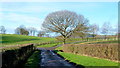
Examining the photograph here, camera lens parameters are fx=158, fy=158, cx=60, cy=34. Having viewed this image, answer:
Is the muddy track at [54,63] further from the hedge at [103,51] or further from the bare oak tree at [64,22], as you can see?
the bare oak tree at [64,22]

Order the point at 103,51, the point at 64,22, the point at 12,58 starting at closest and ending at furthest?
1. the point at 12,58
2. the point at 103,51
3. the point at 64,22

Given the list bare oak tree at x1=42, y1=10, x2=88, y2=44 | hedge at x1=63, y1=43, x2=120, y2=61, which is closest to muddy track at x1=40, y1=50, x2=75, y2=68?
hedge at x1=63, y1=43, x2=120, y2=61

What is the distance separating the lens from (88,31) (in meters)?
Answer: 50.3

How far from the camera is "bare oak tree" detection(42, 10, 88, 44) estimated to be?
49.4 metres

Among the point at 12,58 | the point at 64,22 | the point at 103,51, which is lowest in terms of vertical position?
the point at 103,51

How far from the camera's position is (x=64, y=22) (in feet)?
163

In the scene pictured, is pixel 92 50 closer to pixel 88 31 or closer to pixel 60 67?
pixel 60 67

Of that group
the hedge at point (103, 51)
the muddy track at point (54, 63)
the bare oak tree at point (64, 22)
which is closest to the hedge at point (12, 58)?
the muddy track at point (54, 63)

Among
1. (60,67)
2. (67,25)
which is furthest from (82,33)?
(60,67)

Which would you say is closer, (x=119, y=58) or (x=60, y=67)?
(x=60, y=67)

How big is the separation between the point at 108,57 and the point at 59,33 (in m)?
36.8

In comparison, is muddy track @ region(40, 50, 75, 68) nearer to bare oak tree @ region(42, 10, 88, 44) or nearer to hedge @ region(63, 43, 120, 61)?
hedge @ region(63, 43, 120, 61)

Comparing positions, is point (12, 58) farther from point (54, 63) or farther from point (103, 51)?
point (103, 51)

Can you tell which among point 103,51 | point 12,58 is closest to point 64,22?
point 103,51
